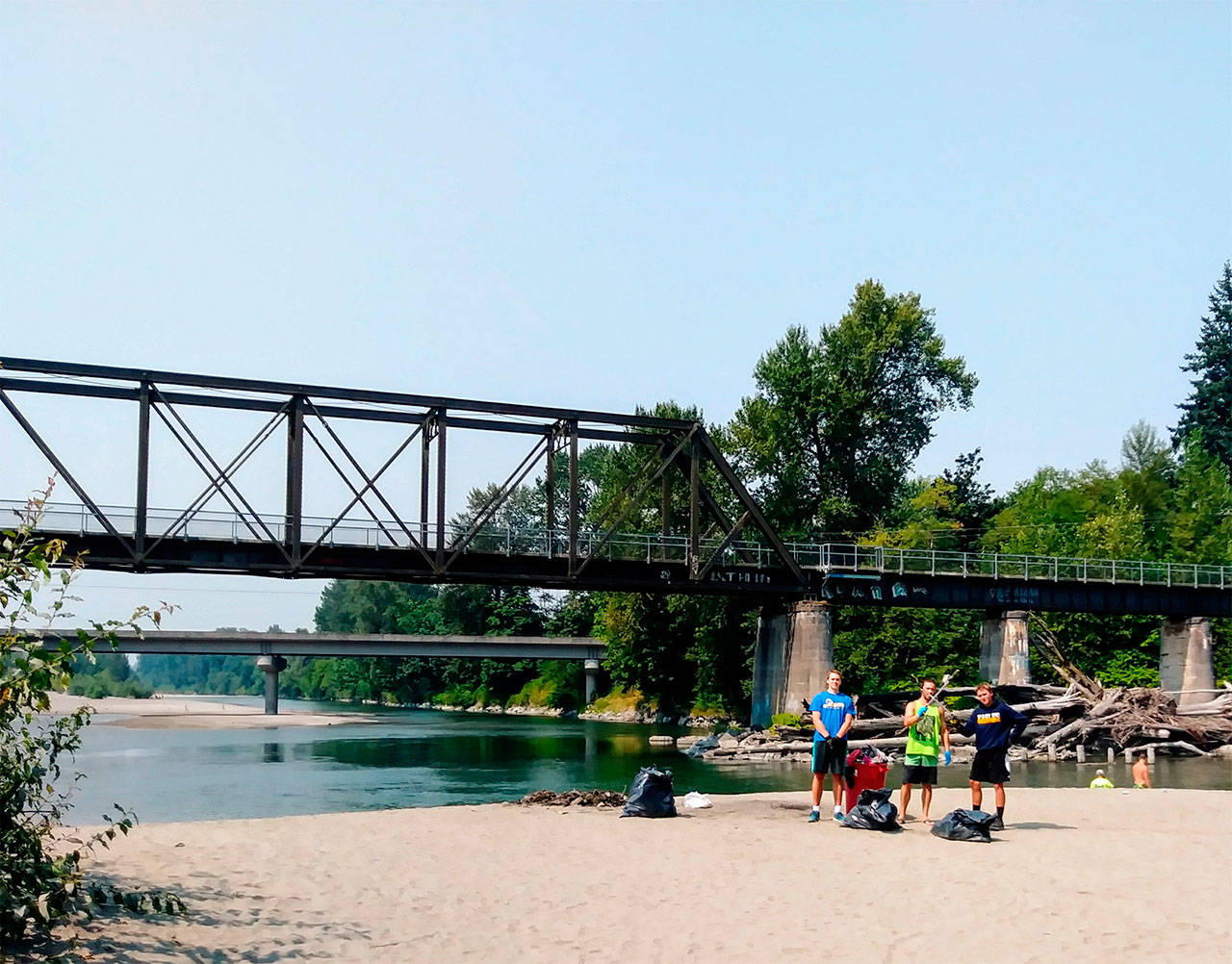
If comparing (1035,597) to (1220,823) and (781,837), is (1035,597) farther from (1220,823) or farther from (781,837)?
(781,837)

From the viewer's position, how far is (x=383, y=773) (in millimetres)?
42188

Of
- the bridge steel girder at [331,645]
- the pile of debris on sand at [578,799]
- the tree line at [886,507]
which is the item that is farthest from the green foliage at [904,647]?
the pile of debris on sand at [578,799]

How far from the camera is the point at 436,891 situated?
1442 cm

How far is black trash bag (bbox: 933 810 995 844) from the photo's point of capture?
18.0 metres

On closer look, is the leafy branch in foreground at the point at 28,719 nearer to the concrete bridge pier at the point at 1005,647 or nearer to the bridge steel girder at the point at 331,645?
the concrete bridge pier at the point at 1005,647

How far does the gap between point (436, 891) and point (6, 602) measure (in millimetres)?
6408

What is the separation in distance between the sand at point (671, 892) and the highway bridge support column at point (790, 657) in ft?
123

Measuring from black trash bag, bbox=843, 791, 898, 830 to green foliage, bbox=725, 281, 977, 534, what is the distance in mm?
58065

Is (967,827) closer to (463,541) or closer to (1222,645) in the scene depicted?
(463,541)

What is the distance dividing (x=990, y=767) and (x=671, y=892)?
6923 millimetres

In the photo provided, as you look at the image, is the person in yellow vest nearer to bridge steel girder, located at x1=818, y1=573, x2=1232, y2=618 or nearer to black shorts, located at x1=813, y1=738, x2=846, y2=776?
black shorts, located at x1=813, y1=738, x2=846, y2=776

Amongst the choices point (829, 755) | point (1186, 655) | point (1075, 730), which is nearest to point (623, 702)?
point (1186, 655)

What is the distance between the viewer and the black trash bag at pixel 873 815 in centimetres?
1898

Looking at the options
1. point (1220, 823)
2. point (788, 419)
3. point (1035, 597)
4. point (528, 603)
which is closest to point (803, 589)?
point (1035, 597)
